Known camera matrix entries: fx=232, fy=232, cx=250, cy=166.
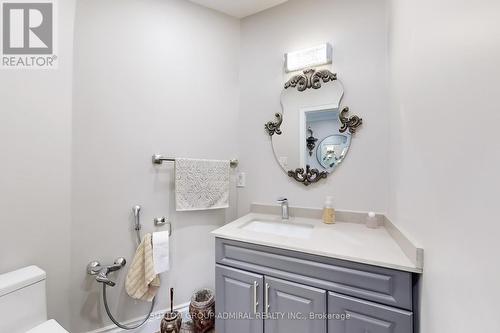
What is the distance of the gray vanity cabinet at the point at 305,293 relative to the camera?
3.29ft

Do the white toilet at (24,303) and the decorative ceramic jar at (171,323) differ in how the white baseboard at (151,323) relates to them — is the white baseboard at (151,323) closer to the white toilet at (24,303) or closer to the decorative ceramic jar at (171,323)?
the decorative ceramic jar at (171,323)

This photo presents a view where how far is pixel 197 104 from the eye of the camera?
1.95 meters

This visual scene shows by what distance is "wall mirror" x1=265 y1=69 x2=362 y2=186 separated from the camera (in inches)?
67.1

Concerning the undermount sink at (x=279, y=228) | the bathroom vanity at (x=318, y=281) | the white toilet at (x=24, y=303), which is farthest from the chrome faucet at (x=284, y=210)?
the white toilet at (x=24, y=303)

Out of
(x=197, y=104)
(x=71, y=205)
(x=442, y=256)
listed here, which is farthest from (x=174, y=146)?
(x=442, y=256)

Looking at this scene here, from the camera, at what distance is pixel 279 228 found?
1.74 m

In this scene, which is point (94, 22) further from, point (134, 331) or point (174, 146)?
point (134, 331)

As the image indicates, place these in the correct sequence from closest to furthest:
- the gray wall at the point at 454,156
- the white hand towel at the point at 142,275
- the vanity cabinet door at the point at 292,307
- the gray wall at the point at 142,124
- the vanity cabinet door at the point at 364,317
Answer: the gray wall at the point at 454,156 → the vanity cabinet door at the point at 364,317 → the vanity cabinet door at the point at 292,307 → the gray wall at the point at 142,124 → the white hand towel at the point at 142,275

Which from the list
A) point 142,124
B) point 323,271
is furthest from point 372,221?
point 142,124

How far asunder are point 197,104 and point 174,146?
42cm

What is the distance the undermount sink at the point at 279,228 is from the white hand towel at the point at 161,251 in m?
0.56

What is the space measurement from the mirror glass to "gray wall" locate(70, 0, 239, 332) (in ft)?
1.71

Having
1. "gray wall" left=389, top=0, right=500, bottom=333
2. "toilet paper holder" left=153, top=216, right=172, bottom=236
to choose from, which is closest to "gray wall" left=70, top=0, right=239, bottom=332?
"toilet paper holder" left=153, top=216, right=172, bottom=236

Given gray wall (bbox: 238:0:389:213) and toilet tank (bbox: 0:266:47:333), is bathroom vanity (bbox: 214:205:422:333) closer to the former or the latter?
gray wall (bbox: 238:0:389:213)
